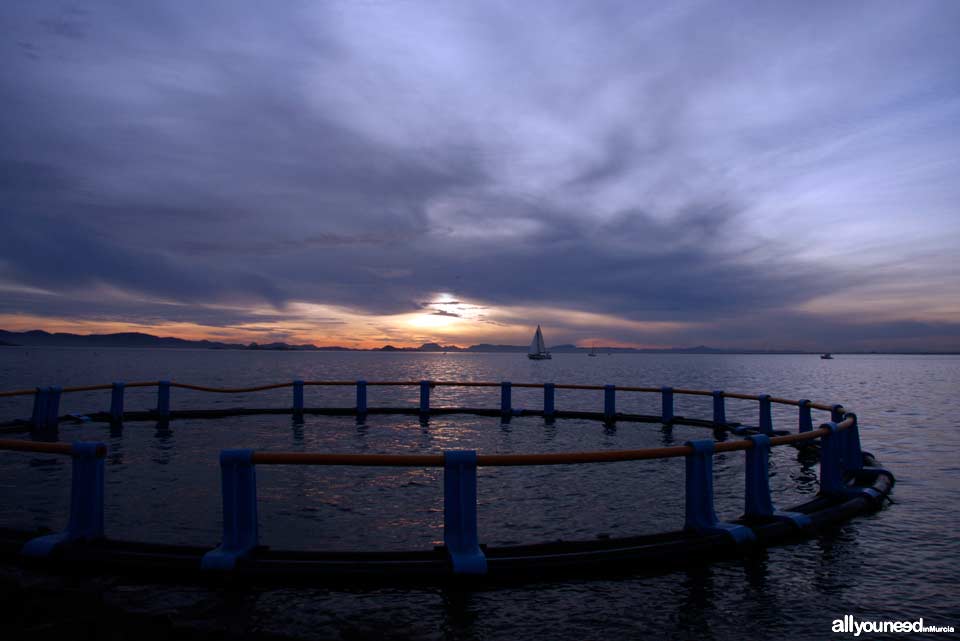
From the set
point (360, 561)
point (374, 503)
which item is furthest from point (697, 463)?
point (374, 503)

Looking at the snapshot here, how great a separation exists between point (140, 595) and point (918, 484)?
16.0 metres

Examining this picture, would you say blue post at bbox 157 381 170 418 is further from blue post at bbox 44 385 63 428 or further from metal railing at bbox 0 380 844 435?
blue post at bbox 44 385 63 428

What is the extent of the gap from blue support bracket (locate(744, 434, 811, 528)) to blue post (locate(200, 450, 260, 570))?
644cm

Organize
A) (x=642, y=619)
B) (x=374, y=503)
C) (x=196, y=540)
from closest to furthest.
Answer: (x=642, y=619) → (x=196, y=540) → (x=374, y=503)

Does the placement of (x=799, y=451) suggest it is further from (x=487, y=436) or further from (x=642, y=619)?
(x=642, y=619)

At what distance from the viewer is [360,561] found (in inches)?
237

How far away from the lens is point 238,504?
6.16 metres

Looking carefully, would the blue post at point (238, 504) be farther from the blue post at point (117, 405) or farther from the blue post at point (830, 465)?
the blue post at point (117, 405)

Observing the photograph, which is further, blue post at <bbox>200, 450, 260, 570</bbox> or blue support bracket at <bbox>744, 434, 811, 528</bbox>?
blue support bracket at <bbox>744, 434, 811, 528</bbox>

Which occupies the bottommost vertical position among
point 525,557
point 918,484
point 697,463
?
point 918,484

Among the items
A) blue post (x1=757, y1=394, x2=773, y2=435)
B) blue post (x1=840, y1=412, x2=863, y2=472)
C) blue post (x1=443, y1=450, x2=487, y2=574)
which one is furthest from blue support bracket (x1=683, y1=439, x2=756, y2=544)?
blue post (x1=757, y1=394, x2=773, y2=435)

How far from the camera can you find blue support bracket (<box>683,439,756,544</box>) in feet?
23.2

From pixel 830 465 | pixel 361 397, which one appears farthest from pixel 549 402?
pixel 830 465

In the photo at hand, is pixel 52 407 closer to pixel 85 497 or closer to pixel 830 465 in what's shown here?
A: pixel 85 497
